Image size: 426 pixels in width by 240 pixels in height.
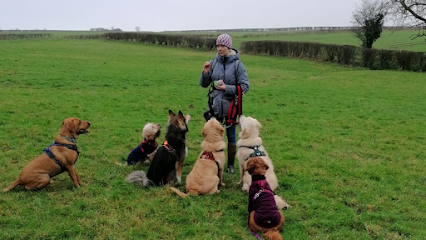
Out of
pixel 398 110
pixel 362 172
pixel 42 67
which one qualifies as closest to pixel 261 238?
pixel 362 172

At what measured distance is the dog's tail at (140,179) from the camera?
5.74m

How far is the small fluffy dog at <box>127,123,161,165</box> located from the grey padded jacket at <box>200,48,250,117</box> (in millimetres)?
1850

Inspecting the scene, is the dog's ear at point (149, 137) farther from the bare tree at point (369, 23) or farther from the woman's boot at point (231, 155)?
the bare tree at point (369, 23)

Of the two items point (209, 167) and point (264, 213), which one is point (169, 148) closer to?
point (209, 167)

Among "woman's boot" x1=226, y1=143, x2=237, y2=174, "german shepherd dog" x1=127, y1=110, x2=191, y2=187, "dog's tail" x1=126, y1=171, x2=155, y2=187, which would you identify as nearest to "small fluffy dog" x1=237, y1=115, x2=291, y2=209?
"woman's boot" x1=226, y1=143, x2=237, y2=174

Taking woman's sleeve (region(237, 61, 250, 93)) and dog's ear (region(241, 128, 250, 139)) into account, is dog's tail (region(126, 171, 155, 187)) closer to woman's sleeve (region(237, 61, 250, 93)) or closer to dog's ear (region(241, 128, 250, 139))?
dog's ear (region(241, 128, 250, 139))

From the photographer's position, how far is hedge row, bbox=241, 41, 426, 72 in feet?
91.5

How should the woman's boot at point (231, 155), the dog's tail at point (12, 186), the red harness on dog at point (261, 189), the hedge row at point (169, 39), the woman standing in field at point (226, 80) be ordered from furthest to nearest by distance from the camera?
the hedge row at point (169, 39), the woman's boot at point (231, 155), the woman standing in field at point (226, 80), the dog's tail at point (12, 186), the red harness on dog at point (261, 189)

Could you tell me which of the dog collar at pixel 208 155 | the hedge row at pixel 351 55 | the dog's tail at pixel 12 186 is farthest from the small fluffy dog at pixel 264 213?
the hedge row at pixel 351 55

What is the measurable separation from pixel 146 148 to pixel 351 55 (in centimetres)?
2946

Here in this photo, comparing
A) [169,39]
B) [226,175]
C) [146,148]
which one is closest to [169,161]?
[146,148]

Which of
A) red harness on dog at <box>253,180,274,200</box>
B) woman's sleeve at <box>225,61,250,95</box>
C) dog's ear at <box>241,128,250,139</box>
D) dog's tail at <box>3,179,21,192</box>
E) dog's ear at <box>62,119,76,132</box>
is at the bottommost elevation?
dog's tail at <box>3,179,21,192</box>

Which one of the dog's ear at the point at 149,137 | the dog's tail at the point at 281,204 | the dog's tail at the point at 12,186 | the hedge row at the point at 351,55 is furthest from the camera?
the hedge row at the point at 351,55

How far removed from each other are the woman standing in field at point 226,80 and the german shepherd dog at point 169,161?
2.72 feet
